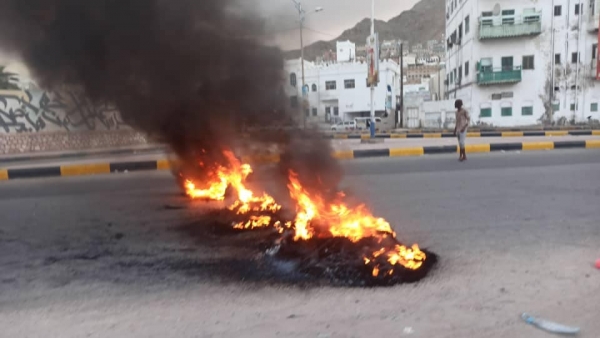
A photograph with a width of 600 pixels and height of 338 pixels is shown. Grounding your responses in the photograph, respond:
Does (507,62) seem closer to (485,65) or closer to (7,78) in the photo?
(485,65)

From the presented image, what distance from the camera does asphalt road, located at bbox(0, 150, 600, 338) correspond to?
2803 mm

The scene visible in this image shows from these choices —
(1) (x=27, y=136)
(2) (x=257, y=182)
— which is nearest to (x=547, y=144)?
(2) (x=257, y=182)

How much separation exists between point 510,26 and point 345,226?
1358 inches

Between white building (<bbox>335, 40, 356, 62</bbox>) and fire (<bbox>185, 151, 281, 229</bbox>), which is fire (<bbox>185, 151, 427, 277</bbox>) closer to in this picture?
fire (<bbox>185, 151, 281, 229</bbox>)

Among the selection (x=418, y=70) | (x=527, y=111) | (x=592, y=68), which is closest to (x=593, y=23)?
(x=592, y=68)

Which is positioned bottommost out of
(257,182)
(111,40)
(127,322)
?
(127,322)

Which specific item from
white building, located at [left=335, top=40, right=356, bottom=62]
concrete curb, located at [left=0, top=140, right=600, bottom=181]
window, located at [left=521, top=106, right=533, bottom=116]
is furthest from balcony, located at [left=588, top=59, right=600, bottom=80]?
concrete curb, located at [left=0, top=140, right=600, bottom=181]

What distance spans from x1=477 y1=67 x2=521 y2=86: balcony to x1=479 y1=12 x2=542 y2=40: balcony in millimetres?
2417

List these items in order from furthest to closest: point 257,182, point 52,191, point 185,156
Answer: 1. point 52,191
2. point 185,156
3. point 257,182

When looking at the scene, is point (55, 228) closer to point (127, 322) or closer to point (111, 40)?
point (111, 40)

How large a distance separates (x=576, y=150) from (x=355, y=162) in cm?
638

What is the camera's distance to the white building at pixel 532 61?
32.8m

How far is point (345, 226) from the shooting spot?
4.10 metres

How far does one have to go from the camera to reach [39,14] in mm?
4395
